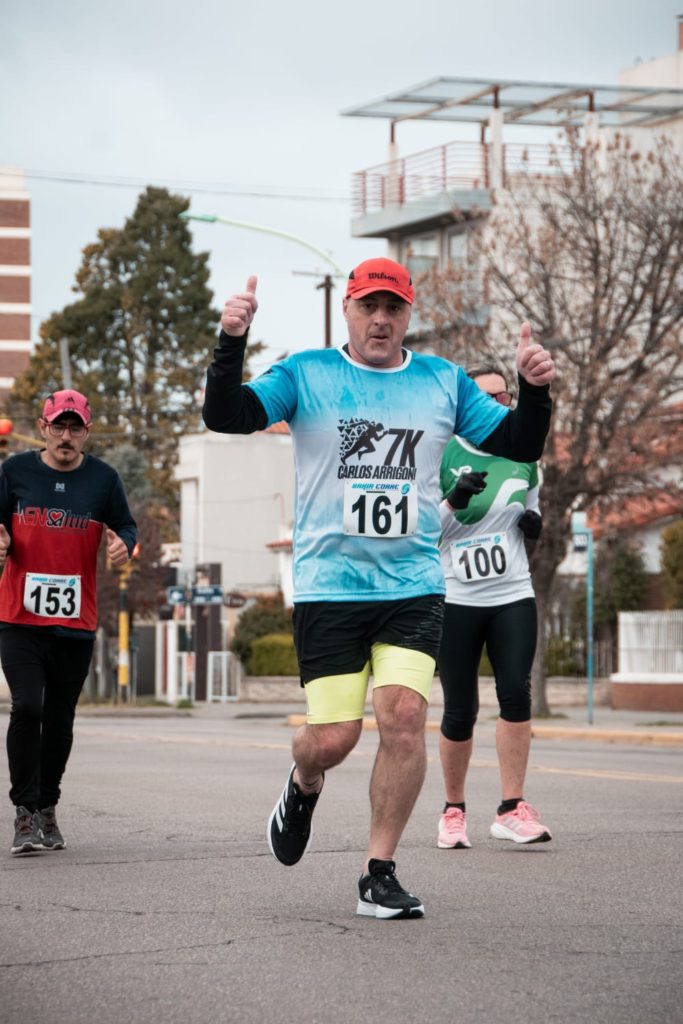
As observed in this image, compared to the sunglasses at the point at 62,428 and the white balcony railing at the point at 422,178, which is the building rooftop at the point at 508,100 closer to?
the white balcony railing at the point at 422,178

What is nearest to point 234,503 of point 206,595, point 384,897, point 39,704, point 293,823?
point 206,595

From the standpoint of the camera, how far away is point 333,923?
19.1 feet

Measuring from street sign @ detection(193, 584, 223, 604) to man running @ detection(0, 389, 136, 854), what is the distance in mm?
41186

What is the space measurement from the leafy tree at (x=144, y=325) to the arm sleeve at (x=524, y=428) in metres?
68.9

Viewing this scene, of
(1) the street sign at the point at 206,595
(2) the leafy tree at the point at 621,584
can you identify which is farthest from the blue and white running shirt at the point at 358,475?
(1) the street sign at the point at 206,595

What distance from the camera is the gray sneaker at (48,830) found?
8.08m

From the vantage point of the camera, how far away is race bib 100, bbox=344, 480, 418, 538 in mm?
6219

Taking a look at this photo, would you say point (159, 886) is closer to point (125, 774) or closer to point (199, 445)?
point (125, 774)

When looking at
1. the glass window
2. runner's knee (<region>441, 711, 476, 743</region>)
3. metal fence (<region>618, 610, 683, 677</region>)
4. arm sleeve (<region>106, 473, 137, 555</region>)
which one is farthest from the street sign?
runner's knee (<region>441, 711, 476, 743</region>)

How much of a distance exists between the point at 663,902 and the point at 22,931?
2.22 metres

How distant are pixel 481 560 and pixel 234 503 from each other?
57.9 m

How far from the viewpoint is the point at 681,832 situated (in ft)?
28.3

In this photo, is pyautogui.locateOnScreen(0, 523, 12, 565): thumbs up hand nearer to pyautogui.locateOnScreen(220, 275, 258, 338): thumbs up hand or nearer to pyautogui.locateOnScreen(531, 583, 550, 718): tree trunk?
pyautogui.locateOnScreen(220, 275, 258, 338): thumbs up hand

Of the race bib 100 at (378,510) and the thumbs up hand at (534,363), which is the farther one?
the race bib 100 at (378,510)
